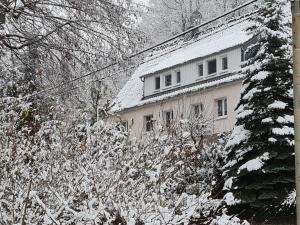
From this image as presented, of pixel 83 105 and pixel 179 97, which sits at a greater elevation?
pixel 179 97

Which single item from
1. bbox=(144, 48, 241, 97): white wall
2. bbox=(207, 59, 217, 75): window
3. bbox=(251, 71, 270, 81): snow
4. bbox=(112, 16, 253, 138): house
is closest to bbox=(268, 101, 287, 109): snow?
bbox=(251, 71, 270, 81): snow

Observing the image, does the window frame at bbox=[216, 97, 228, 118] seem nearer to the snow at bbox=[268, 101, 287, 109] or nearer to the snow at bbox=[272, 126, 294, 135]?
the snow at bbox=[268, 101, 287, 109]

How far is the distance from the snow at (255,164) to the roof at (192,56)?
11.4 meters

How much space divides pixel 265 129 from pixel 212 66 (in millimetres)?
14908

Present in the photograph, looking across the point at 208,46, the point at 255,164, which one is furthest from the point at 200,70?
the point at 255,164

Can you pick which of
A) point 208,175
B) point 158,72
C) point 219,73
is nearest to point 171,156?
point 208,175

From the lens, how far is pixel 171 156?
629 centimetres

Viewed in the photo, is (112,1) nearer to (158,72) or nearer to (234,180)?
(234,180)

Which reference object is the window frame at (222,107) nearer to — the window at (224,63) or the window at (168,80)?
the window at (224,63)

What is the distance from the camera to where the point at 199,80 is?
25.0 meters

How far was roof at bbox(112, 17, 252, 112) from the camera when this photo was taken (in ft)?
76.2

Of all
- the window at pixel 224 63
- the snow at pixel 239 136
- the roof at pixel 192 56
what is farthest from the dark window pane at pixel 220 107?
the snow at pixel 239 136

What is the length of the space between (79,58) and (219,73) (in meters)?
14.7

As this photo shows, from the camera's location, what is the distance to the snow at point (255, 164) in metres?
9.56
